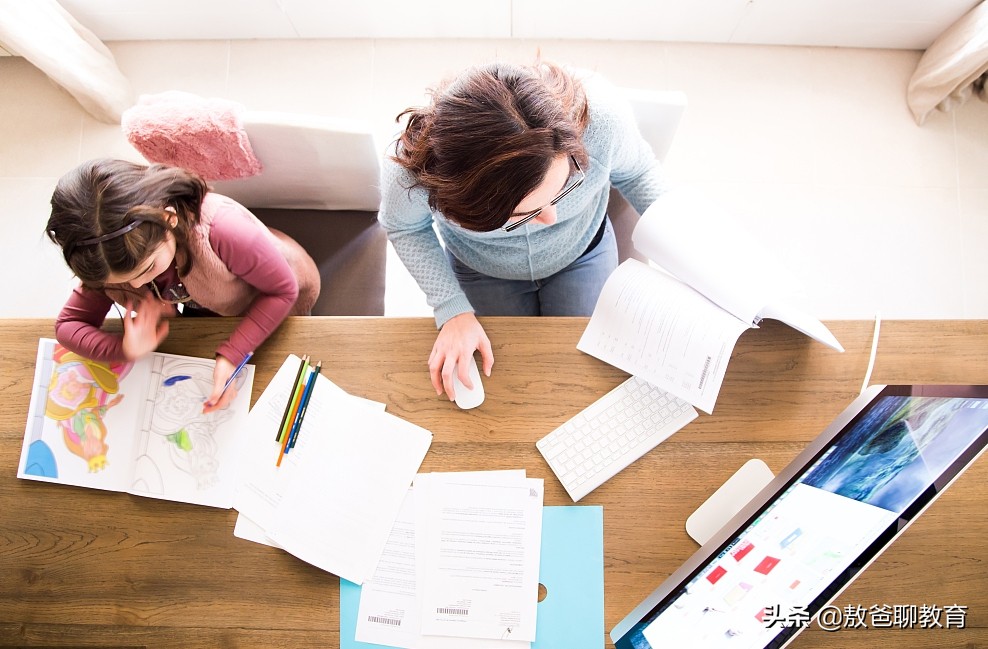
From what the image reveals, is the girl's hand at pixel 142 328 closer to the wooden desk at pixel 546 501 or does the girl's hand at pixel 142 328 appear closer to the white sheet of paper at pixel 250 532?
the wooden desk at pixel 546 501

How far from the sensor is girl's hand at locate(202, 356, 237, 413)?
1074 mm

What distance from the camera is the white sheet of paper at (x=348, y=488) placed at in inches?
40.8

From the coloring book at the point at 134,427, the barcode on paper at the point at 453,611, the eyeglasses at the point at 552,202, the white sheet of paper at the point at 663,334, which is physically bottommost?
the barcode on paper at the point at 453,611

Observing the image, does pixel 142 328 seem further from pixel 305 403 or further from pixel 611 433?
pixel 611 433

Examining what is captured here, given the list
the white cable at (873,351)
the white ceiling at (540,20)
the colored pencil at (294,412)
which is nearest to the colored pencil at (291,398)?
the colored pencil at (294,412)

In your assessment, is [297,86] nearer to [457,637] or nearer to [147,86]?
[147,86]

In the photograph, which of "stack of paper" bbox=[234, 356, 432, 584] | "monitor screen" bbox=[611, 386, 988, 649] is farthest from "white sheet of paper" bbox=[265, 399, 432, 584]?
"monitor screen" bbox=[611, 386, 988, 649]

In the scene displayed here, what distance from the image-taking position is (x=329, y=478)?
1.07 metres

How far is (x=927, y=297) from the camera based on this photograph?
72.5 inches

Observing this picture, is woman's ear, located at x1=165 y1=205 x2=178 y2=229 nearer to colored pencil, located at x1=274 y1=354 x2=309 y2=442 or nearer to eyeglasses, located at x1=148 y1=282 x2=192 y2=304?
eyeglasses, located at x1=148 y1=282 x2=192 y2=304

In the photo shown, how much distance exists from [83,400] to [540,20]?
1.62 m

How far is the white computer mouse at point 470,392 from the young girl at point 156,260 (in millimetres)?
342

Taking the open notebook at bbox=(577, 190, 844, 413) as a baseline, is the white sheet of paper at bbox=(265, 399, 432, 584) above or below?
below

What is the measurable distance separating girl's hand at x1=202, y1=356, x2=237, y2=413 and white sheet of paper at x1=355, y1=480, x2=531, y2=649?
1.21 feet
